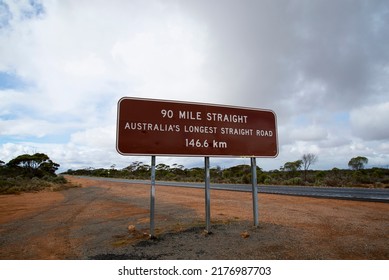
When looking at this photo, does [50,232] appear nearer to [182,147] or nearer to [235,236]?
[182,147]

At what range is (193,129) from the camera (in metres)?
6.20

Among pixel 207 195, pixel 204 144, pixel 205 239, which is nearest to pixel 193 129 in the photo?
pixel 204 144

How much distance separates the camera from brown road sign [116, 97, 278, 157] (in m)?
5.71

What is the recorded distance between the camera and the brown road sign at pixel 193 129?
5711 mm

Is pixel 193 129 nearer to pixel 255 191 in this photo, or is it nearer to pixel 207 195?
pixel 207 195

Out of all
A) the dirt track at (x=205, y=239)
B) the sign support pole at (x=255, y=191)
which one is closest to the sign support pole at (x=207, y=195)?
the dirt track at (x=205, y=239)

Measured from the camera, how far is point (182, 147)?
6.00m

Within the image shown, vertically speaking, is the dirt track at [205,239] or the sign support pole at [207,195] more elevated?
the sign support pole at [207,195]

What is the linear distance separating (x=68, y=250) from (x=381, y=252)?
606 cm

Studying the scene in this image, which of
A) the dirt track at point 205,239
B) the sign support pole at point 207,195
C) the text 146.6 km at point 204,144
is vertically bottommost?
the dirt track at point 205,239

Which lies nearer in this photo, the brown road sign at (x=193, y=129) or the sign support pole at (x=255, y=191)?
the brown road sign at (x=193, y=129)

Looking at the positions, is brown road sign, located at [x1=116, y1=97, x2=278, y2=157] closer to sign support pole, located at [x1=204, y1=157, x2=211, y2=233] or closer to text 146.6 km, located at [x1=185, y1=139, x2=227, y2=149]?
text 146.6 km, located at [x1=185, y1=139, x2=227, y2=149]

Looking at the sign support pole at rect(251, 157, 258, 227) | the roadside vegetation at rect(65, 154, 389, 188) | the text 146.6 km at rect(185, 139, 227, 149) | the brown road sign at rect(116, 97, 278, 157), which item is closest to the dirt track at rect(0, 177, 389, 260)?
the sign support pole at rect(251, 157, 258, 227)

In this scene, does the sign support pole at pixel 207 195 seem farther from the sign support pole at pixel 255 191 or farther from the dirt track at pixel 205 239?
the sign support pole at pixel 255 191
